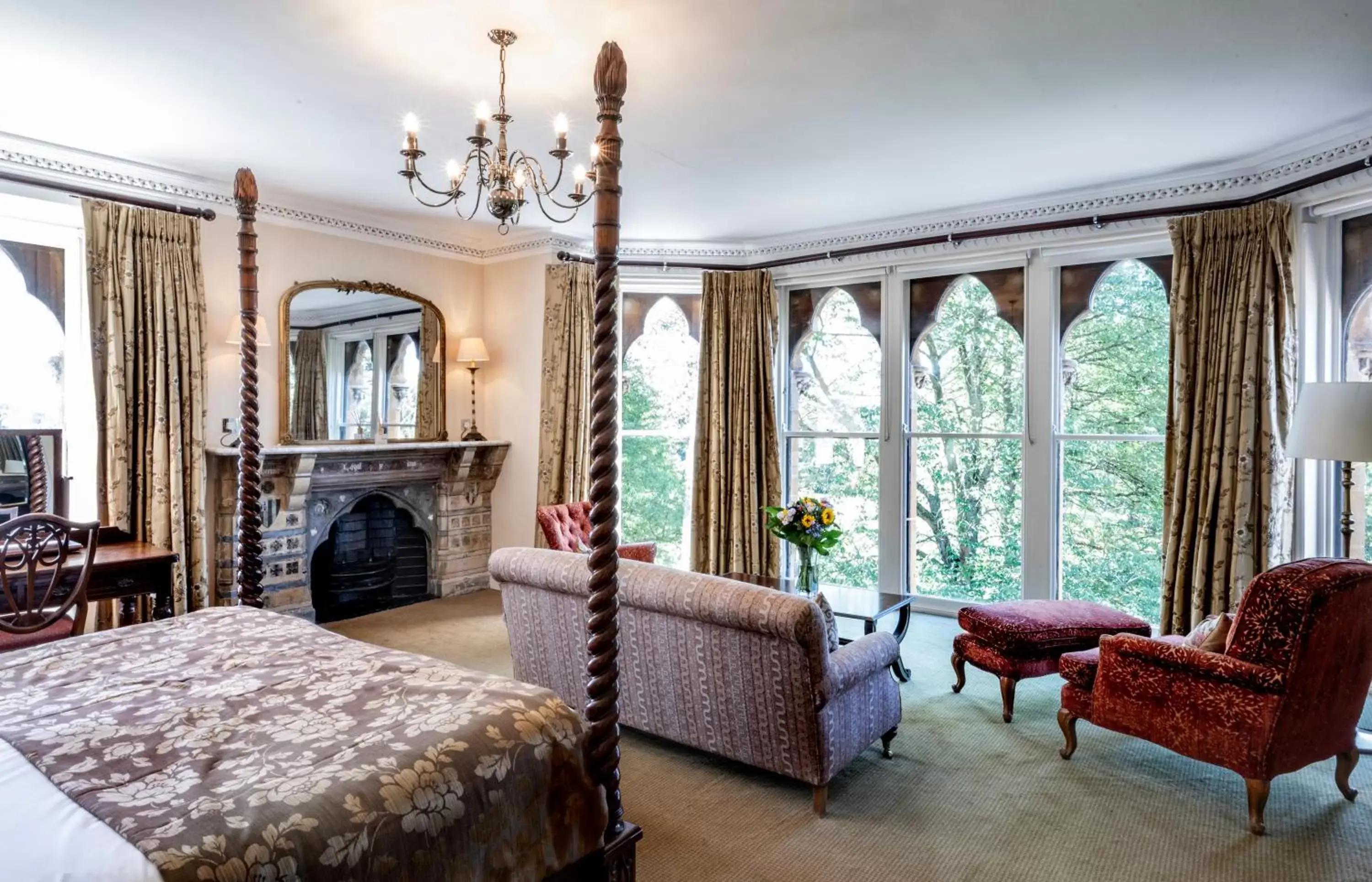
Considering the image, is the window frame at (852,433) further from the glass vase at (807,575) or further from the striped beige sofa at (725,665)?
the striped beige sofa at (725,665)

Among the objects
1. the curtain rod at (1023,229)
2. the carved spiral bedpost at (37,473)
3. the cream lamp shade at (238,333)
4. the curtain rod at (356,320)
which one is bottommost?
the carved spiral bedpost at (37,473)

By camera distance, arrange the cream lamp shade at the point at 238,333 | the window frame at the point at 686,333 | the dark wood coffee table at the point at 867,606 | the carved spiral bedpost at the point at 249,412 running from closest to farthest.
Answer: the carved spiral bedpost at the point at 249,412 < the dark wood coffee table at the point at 867,606 < the cream lamp shade at the point at 238,333 < the window frame at the point at 686,333

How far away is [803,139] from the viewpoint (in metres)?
3.72

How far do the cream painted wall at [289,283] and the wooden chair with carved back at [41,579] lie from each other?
130cm

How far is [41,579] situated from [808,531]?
3260mm

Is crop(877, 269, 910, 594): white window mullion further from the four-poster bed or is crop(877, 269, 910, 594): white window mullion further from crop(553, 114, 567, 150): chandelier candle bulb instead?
the four-poster bed

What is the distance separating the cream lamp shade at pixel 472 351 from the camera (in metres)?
5.50

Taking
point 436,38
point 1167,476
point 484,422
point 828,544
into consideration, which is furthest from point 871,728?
point 484,422

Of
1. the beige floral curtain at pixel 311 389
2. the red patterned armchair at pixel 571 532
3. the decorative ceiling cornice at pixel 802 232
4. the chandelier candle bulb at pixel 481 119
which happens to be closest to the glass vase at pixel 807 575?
the red patterned armchair at pixel 571 532

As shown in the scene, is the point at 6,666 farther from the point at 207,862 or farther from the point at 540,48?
the point at 540,48

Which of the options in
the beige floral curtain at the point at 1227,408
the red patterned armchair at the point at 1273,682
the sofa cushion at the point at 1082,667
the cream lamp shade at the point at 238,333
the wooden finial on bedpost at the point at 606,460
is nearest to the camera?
the wooden finial on bedpost at the point at 606,460

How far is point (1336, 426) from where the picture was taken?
2.91 metres

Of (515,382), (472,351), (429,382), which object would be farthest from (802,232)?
(429,382)

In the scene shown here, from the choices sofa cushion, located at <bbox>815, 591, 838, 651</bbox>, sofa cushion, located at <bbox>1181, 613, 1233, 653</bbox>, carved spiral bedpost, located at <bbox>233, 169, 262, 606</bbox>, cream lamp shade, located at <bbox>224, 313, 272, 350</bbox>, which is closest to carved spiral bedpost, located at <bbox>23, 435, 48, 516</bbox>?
cream lamp shade, located at <bbox>224, 313, 272, 350</bbox>
